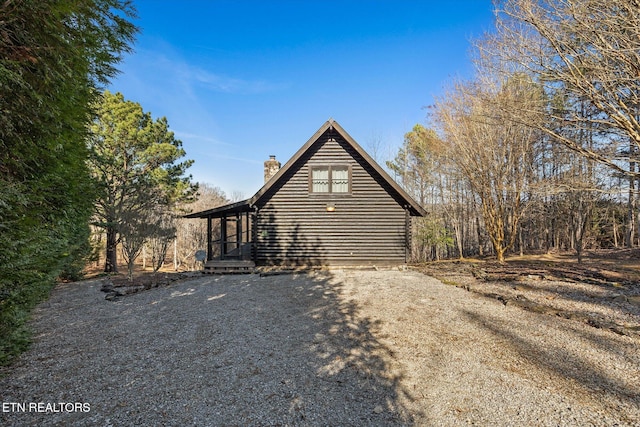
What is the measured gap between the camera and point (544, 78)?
937 centimetres

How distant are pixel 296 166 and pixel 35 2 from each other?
33.1ft

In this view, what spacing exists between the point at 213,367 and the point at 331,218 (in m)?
9.24

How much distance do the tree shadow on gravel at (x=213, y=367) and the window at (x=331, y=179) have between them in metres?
6.50

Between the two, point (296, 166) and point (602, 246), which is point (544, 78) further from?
point (602, 246)

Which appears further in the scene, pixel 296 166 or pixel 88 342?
pixel 296 166

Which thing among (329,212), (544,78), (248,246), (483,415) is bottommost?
(483,415)

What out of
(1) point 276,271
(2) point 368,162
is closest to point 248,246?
(1) point 276,271

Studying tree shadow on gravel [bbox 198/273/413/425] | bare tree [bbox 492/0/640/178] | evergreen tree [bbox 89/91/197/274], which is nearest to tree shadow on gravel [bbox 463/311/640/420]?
tree shadow on gravel [bbox 198/273/413/425]

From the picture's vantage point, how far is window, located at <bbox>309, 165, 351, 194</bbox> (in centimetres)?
1328

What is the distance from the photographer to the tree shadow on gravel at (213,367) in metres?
3.39

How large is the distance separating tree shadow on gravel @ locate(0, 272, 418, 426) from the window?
650cm

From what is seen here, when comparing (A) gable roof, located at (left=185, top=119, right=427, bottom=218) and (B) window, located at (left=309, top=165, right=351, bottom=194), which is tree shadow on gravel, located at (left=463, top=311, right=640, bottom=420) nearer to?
(A) gable roof, located at (left=185, top=119, right=427, bottom=218)

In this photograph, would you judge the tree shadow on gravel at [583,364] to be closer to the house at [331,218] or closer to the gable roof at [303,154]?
the house at [331,218]

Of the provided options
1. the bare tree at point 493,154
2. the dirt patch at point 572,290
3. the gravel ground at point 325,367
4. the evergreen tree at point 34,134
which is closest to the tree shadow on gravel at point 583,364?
the gravel ground at point 325,367
